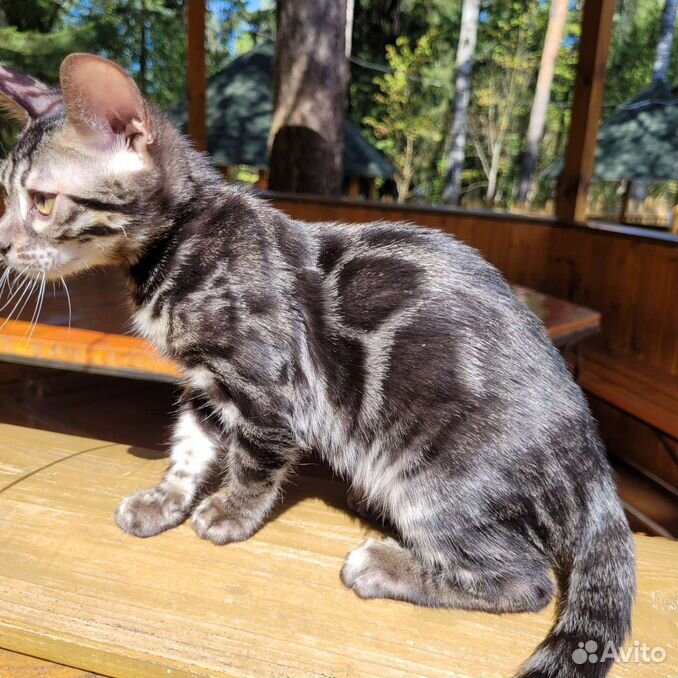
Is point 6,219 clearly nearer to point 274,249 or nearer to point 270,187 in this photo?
point 274,249

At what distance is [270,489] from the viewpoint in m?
1.32

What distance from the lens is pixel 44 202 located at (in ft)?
4.17

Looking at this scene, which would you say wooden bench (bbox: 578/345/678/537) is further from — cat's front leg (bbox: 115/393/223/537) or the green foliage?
the green foliage

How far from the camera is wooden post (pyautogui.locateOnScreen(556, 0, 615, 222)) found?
147 inches

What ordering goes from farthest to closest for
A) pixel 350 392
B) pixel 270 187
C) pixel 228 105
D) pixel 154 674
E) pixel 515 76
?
pixel 515 76
pixel 228 105
pixel 270 187
pixel 350 392
pixel 154 674

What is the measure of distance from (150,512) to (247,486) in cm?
22

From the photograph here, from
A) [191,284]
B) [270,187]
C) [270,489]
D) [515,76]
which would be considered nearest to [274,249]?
[191,284]

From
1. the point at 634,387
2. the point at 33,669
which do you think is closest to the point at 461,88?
the point at 634,387

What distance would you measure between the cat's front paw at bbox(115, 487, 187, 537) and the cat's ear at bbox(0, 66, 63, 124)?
3.01 feet

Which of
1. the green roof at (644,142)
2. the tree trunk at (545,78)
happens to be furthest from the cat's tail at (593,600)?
the tree trunk at (545,78)

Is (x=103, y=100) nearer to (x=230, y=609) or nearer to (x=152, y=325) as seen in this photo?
(x=152, y=325)

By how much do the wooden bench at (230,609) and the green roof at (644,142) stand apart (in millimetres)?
9310

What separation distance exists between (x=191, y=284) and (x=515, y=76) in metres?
18.4

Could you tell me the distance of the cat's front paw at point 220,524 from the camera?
127 centimetres
